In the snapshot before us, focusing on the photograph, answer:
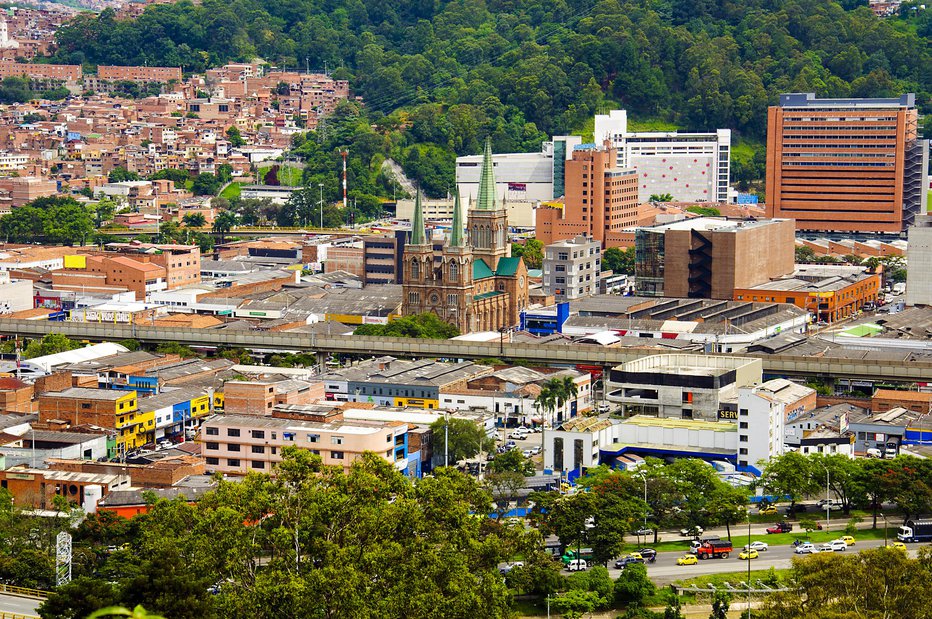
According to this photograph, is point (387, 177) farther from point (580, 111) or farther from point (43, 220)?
point (43, 220)

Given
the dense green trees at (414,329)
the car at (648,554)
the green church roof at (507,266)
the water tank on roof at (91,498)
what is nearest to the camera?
the car at (648,554)

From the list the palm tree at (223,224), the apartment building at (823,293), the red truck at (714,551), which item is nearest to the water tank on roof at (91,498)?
the red truck at (714,551)

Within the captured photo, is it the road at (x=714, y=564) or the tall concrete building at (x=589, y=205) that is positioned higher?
the tall concrete building at (x=589, y=205)

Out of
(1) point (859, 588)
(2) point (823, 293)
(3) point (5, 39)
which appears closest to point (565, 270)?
(2) point (823, 293)

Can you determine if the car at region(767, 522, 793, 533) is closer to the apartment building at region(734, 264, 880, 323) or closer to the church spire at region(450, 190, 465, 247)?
the church spire at region(450, 190, 465, 247)

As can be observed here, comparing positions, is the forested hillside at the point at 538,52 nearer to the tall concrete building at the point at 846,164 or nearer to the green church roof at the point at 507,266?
the tall concrete building at the point at 846,164

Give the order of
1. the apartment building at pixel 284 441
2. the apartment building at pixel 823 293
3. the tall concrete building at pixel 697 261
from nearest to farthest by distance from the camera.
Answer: the apartment building at pixel 284 441 < the apartment building at pixel 823 293 < the tall concrete building at pixel 697 261

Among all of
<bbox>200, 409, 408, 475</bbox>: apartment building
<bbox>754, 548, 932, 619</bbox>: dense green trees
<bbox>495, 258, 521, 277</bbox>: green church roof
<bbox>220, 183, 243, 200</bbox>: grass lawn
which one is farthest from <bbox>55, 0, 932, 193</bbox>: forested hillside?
<bbox>754, 548, 932, 619</bbox>: dense green trees
